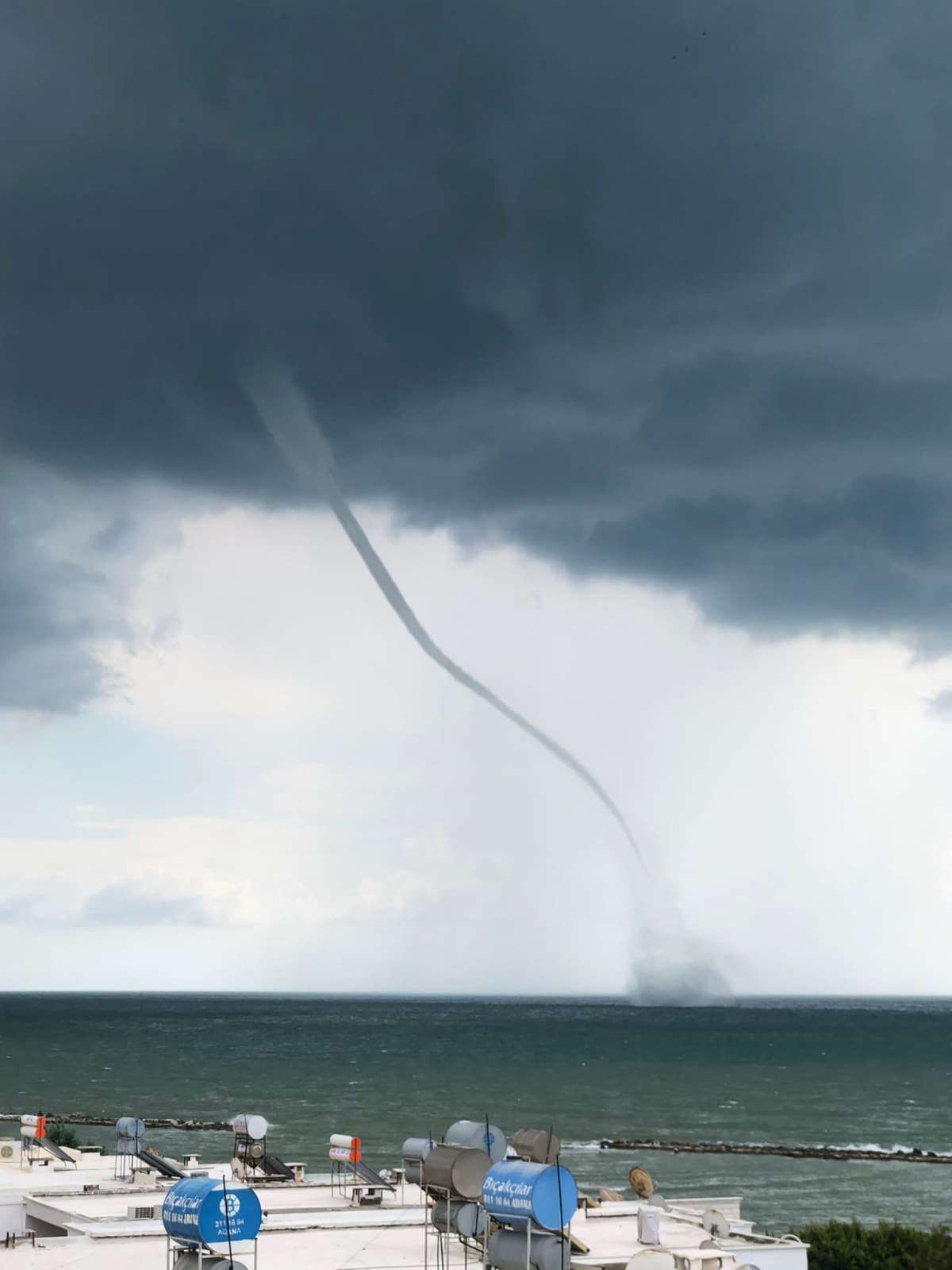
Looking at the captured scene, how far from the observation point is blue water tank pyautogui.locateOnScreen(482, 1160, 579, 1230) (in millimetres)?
29078

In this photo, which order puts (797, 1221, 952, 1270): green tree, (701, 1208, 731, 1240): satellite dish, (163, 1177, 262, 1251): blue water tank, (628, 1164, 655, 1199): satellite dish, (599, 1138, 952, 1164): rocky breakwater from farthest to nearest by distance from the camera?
(599, 1138, 952, 1164): rocky breakwater < (797, 1221, 952, 1270): green tree < (628, 1164, 655, 1199): satellite dish < (701, 1208, 731, 1240): satellite dish < (163, 1177, 262, 1251): blue water tank

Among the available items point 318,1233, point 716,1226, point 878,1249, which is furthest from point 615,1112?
point 318,1233

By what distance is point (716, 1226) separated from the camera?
137 ft

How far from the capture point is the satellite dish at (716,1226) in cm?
4162

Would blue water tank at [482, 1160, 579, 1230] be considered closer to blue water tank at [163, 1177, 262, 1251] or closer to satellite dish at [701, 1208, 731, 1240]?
blue water tank at [163, 1177, 262, 1251]

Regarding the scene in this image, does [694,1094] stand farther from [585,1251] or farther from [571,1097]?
[585,1251]

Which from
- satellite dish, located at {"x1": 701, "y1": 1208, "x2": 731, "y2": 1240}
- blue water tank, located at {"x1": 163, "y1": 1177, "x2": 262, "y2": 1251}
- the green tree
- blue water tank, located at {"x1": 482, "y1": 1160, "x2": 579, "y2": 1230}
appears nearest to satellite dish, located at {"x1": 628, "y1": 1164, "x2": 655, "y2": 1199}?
satellite dish, located at {"x1": 701, "y1": 1208, "x2": 731, "y2": 1240}

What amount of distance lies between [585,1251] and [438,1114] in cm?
10264

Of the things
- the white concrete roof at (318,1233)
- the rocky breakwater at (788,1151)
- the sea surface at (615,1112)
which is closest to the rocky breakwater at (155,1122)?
the sea surface at (615,1112)

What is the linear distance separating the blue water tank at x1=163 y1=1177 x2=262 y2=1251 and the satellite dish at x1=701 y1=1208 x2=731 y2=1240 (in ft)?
56.5

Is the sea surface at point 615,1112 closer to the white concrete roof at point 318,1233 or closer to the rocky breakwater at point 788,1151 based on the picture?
the rocky breakwater at point 788,1151

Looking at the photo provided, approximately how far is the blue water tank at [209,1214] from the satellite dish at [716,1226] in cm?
1722

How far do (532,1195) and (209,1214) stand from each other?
6460 millimetres

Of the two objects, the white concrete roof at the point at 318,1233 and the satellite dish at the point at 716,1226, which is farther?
the satellite dish at the point at 716,1226
